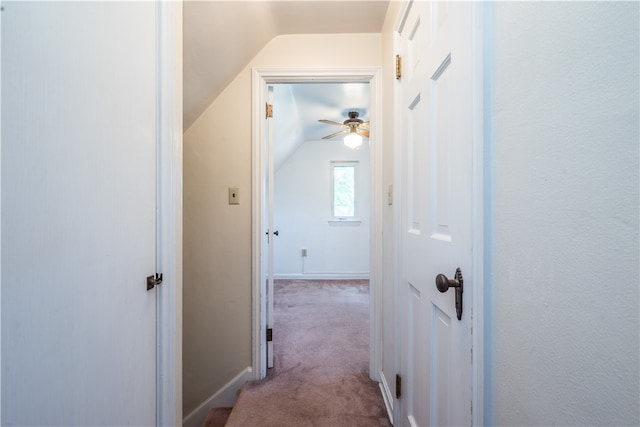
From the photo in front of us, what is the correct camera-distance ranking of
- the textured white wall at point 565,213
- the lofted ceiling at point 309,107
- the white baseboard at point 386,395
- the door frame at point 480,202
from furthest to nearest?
1. the lofted ceiling at point 309,107
2. the white baseboard at point 386,395
3. the door frame at point 480,202
4. the textured white wall at point 565,213

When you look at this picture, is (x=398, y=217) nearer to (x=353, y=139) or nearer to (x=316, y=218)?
(x=353, y=139)

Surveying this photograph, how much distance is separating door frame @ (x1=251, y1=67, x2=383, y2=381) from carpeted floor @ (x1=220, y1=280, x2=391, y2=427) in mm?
153

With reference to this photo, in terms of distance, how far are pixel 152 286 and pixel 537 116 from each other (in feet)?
3.38

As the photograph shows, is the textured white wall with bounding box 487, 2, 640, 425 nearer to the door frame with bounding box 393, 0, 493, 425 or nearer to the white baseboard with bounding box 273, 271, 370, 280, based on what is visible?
the door frame with bounding box 393, 0, 493, 425

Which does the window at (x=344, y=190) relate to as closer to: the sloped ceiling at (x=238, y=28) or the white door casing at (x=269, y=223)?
the white door casing at (x=269, y=223)

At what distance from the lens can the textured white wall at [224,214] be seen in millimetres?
1826

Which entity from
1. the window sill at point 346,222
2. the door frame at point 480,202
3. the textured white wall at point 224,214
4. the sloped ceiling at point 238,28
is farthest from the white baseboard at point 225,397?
the window sill at point 346,222

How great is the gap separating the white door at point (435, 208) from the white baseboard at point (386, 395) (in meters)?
0.22

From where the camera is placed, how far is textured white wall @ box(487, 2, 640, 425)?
333 millimetres

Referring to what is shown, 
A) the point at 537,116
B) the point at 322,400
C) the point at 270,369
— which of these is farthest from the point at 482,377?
the point at 270,369

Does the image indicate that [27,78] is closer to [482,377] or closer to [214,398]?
[482,377]

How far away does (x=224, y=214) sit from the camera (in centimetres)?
185

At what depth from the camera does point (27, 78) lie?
0.47 metres

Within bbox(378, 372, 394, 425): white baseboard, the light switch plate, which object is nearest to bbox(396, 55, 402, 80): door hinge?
the light switch plate
